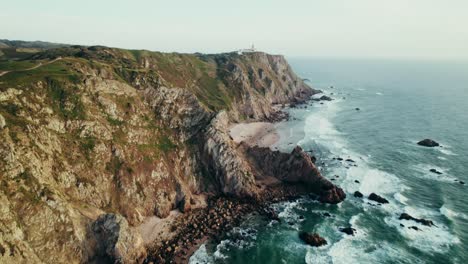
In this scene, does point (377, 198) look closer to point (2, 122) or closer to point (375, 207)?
point (375, 207)

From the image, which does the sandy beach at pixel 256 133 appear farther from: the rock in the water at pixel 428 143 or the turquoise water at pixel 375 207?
the rock in the water at pixel 428 143

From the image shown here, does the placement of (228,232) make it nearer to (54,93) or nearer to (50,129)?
(50,129)

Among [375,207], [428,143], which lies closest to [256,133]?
[375,207]

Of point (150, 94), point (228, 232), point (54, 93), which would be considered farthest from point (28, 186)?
point (150, 94)

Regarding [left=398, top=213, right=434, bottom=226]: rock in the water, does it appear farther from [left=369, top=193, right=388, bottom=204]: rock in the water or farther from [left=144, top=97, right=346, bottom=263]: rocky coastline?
[left=144, top=97, right=346, bottom=263]: rocky coastline

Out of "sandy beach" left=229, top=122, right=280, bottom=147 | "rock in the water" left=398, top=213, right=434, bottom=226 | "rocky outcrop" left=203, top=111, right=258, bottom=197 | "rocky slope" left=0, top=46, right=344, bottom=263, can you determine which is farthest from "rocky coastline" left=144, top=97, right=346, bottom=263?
"sandy beach" left=229, top=122, right=280, bottom=147
